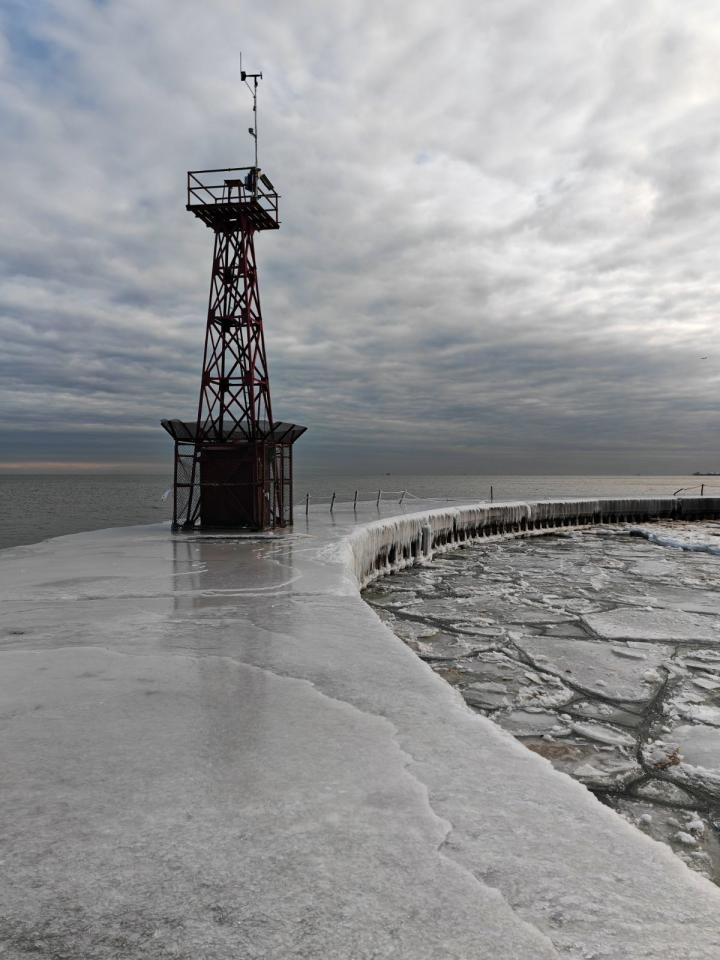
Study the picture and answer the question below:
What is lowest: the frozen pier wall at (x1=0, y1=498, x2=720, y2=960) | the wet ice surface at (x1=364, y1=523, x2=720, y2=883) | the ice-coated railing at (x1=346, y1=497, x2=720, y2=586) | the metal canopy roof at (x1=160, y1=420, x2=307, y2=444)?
the wet ice surface at (x1=364, y1=523, x2=720, y2=883)

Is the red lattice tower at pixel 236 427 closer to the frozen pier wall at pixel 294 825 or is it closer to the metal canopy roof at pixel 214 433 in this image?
the metal canopy roof at pixel 214 433

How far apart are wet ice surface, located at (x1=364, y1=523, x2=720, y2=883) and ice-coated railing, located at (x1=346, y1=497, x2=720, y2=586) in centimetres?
82

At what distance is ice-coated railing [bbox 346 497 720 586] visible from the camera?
50.5 ft

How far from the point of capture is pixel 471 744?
143 inches

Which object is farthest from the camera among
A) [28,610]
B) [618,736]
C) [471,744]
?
[28,610]

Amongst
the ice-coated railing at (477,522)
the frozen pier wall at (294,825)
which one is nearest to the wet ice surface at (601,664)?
the ice-coated railing at (477,522)

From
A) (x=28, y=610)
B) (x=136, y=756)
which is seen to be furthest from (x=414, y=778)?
(x=28, y=610)

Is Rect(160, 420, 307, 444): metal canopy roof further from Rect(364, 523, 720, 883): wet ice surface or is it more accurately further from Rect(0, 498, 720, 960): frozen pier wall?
Rect(0, 498, 720, 960): frozen pier wall

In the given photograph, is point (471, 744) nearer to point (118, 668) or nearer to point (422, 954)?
point (422, 954)

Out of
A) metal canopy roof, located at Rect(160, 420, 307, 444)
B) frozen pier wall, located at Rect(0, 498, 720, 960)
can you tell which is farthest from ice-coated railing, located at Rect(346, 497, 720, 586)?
frozen pier wall, located at Rect(0, 498, 720, 960)

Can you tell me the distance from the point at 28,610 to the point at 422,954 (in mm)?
6317

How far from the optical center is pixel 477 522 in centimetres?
2361

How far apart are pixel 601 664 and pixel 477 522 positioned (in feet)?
50.2

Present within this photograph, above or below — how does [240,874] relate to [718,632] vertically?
above
